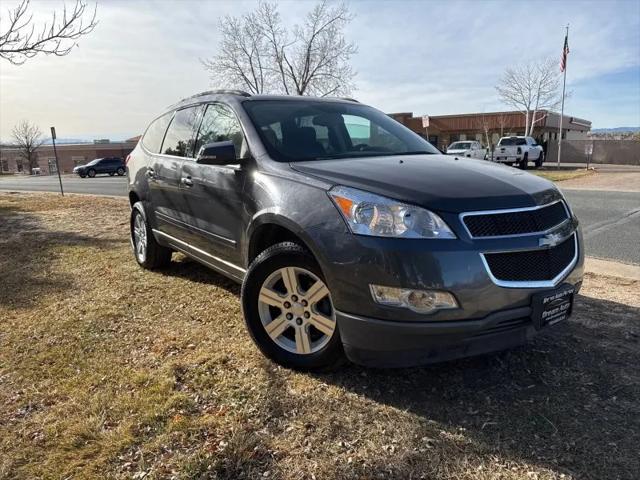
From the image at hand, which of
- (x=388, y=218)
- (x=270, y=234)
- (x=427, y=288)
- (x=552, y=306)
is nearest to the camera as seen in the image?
(x=427, y=288)

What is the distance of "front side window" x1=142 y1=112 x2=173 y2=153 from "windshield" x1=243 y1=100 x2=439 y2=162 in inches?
65.2

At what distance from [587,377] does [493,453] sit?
106cm

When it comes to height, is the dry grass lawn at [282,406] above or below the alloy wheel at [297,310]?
below

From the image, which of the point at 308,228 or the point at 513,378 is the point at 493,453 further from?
the point at 308,228

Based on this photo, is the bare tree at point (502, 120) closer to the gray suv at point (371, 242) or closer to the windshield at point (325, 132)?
the windshield at point (325, 132)

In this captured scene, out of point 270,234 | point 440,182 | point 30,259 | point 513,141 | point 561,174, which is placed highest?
point 513,141

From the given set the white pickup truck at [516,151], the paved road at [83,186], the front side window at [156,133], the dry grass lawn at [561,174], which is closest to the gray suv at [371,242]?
the front side window at [156,133]

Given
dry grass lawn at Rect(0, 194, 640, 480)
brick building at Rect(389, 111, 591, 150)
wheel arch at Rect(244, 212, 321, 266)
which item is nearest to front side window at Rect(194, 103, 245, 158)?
wheel arch at Rect(244, 212, 321, 266)

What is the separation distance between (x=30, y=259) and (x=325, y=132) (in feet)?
15.1

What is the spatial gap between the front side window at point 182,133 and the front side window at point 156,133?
16 cm

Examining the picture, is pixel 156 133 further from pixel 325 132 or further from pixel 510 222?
pixel 510 222

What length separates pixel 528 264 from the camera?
2604mm

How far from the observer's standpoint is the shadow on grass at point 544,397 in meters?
2.35

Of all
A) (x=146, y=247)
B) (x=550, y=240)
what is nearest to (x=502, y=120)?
(x=146, y=247)
